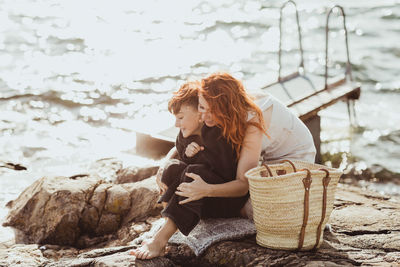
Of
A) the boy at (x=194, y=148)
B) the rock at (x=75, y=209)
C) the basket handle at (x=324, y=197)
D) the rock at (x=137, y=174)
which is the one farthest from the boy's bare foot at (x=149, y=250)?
the rock at (x=137, y=174)

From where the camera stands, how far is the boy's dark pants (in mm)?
3605

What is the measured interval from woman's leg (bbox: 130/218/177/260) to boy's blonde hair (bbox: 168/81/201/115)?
76 centimetres

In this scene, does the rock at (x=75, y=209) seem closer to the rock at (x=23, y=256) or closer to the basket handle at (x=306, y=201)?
the rock at (x=23, y=256)

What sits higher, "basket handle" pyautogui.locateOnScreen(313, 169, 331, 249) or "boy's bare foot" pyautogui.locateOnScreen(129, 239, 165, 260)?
"basket handle" pyautogui.locateOnScreen(313, 169, 331, 249)

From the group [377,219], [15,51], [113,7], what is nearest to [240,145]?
[377,219]

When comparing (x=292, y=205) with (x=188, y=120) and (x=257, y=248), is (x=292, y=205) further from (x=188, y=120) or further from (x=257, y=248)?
(x=188, y=120)

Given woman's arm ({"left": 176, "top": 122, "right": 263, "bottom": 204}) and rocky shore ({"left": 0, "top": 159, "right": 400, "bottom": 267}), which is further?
rocky shore ({"left": 0, "top": 159, "right": 400, "bottom": 267})

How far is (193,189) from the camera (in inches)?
140

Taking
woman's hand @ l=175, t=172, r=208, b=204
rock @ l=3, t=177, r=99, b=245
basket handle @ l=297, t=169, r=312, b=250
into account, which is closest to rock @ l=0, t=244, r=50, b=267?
rock @ l=3, t=177, r=99, b=245

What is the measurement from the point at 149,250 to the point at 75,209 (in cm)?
125

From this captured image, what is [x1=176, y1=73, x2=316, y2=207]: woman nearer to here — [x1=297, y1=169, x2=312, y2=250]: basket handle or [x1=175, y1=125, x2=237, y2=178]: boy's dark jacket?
[x1=175, y1=125, x2=237, y2=178]: boy's dark jacket

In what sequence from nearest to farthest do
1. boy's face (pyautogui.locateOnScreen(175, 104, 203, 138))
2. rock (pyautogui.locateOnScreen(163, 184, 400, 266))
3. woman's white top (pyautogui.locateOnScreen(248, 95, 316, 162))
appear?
rock (pyautogui.locateOnScreen(163, 184, 400, 266)) → boy's face (pyautogui.locateOnScreen(175, 104, 203, 138)) → woman's white top (pyautogui.locateOnScreen(248, 95, 316, 162))

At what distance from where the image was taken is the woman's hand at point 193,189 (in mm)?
3551

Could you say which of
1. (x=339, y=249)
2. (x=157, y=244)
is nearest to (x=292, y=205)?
(x=339, y=249)
